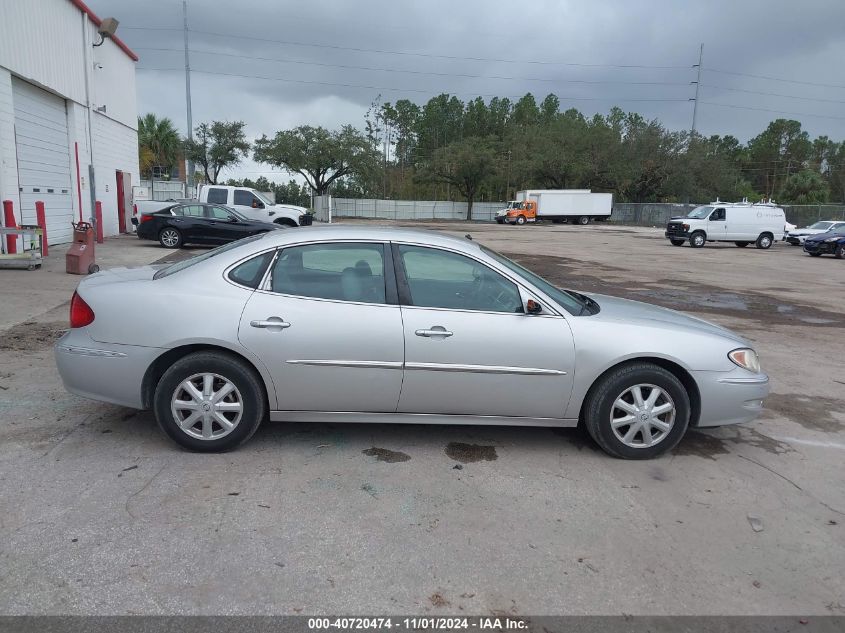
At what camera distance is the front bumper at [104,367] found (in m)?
4.02

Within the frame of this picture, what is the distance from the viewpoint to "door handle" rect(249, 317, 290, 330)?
3.97 meters

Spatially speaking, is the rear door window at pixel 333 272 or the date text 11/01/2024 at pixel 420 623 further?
the rear door window at pixel 333 272

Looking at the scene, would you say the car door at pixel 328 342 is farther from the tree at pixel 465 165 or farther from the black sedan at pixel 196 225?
the tree at pixel 465 165

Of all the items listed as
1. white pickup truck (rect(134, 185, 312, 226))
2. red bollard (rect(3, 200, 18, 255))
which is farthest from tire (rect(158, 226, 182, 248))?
red bollard (rect(3, 200, 18, 255))

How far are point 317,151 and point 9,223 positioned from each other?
43.6m

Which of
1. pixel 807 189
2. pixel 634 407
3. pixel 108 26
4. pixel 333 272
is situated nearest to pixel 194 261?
pixel 333 272

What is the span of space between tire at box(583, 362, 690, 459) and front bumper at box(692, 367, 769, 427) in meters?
0.15

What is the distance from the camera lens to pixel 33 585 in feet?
8.89

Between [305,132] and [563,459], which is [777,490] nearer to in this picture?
[563,459]

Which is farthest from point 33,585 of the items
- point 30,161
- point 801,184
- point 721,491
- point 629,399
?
point 801,184

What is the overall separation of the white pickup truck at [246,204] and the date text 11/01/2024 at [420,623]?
20762 millimetres

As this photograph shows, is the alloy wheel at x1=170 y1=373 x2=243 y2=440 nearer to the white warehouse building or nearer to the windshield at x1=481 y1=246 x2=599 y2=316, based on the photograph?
the windshield at x1=481 y1=246 x2=599 y2=316

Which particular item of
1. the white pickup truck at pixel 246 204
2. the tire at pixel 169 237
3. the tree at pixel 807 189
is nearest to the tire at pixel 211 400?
the tire at pixel 169 237

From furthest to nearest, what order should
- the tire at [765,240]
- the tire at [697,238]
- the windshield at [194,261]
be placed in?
the tire at [765,240] → the tire at [697,238] → the windshield at [194,261]
